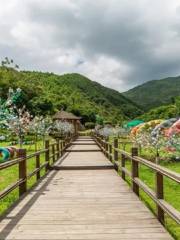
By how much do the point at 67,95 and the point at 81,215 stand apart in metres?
106

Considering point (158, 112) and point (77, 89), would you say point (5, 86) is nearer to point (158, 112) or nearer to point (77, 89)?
point (158, 112)

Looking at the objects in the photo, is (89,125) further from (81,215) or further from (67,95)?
(81,215)

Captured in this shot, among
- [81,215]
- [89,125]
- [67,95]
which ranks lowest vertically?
[81,215]

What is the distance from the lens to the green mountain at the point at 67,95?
71250mm

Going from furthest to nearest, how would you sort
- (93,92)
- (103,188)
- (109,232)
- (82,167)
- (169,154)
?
(93,92) < (169,154) < (82,167) < (103,188) < (109,232)

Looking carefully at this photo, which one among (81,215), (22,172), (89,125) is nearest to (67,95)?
(89,125)

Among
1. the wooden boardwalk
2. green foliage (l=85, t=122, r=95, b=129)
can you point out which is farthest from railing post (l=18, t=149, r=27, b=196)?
green foliage (l=85, t=122, r=95, b=129)

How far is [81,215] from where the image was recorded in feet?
21.0

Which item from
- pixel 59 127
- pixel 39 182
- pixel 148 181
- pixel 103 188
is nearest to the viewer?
pixel 103 188

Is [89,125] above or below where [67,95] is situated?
below

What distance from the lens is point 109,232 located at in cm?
533

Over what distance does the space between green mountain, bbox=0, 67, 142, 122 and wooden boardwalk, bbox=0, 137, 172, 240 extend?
5873 cm

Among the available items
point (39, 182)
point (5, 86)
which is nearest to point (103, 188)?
point (39, 182)

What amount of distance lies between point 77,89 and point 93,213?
125m
